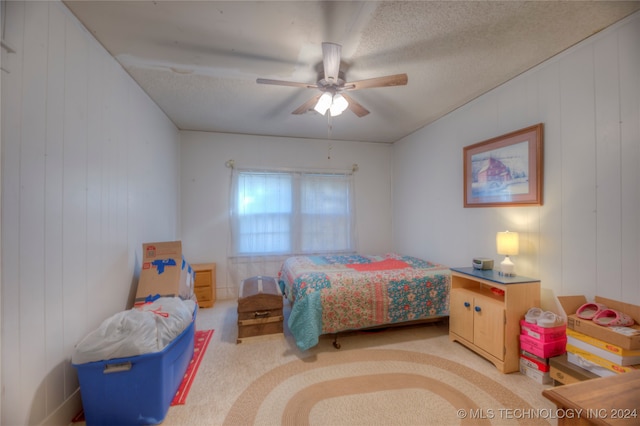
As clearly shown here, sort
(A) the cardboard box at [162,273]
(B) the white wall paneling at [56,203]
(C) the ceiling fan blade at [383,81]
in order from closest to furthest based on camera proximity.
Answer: (B) the white wall paneling at [56,203] < (C) the ceiling fan blade at [383,81] < (A) the cardboard box at [162,273]

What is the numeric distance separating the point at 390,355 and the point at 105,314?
2.40m

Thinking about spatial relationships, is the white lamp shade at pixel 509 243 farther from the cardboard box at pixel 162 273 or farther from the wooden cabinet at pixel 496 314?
the cardboard box at pixel 162 273

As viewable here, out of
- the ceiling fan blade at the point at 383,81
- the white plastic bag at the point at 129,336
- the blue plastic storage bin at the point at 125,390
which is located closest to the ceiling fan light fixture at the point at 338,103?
the ceiling fan blade at the point at 383,81

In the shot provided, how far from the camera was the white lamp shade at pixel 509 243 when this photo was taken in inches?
87.3

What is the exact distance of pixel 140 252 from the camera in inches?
99.0

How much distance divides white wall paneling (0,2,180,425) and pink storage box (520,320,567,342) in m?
3.21

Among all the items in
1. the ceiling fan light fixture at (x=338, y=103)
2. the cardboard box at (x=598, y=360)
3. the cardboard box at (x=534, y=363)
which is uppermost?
the ceiling fan light fixture at (x=338, y=103)

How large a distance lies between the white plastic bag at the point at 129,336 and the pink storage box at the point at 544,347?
8.73ft

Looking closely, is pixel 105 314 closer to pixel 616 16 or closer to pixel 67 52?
pixel 67 52

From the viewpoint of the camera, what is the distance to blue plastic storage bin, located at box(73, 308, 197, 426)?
1.43 metres

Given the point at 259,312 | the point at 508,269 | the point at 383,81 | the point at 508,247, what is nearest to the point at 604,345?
the point at 508,269

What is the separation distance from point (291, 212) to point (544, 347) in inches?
130

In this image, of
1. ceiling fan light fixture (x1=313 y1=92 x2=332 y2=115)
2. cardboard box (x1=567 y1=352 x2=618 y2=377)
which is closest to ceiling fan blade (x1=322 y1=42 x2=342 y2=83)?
ceiling fan light fixture (x1=313 y1=92 x2=332 y2=115)

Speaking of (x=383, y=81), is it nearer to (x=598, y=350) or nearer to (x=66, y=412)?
(x=598, y=350)
